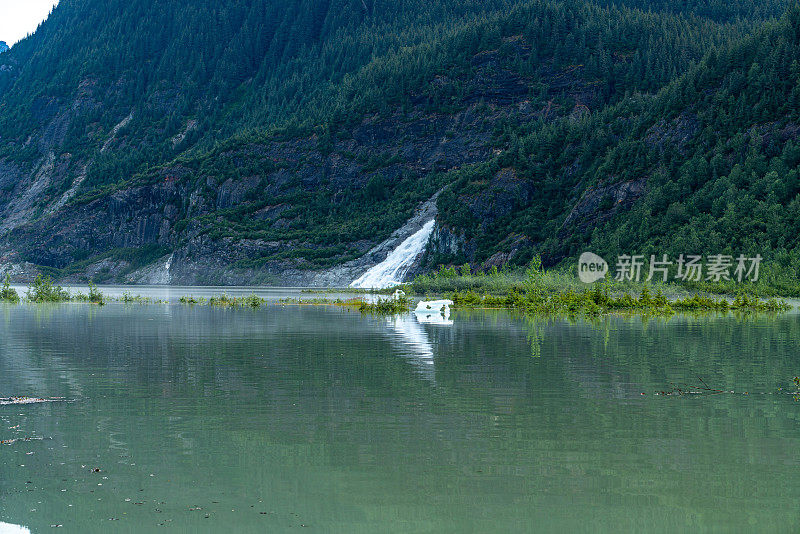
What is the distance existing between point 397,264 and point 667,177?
53.7m

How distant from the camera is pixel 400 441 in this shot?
16922 millimetres

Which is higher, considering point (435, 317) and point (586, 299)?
point (586, 299)

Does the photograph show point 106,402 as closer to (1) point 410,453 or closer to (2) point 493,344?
(1) point 410,453

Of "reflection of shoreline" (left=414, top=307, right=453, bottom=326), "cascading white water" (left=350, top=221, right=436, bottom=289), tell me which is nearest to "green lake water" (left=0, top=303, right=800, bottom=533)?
"reflection of shoreline" (left=414, top=307, right=453, bottom=326)

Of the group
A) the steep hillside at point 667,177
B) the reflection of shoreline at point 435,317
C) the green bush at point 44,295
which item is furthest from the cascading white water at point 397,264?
the reflection of shoreline at point 435,317

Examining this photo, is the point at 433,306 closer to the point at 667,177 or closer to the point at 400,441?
the point at 400,441

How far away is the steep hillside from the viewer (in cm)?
10762

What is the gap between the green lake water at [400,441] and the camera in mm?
12594

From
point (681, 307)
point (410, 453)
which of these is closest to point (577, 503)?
point (410, 453)

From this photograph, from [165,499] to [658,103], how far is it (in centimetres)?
14302

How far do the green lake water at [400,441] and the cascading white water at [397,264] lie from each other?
12392cm

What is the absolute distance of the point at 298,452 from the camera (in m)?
16.1
